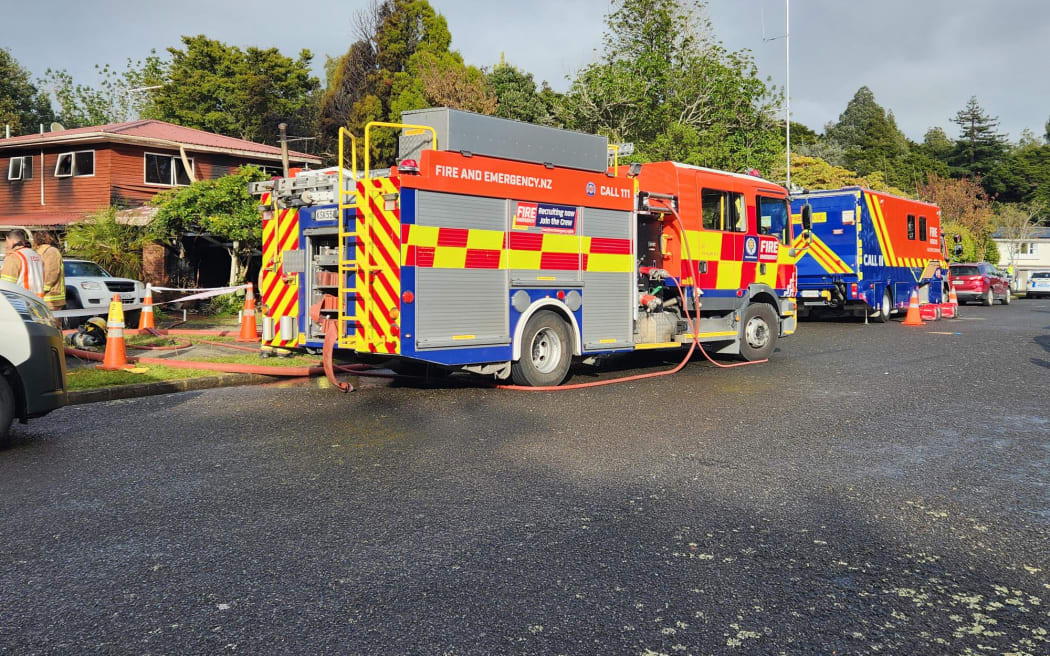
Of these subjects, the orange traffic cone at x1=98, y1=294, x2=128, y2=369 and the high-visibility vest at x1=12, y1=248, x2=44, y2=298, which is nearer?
the high-visibility vest at x1=12, y1=248, x2=44, y2=298

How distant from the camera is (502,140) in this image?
935 centimetres

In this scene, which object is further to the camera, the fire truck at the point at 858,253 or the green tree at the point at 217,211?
the fire truck at the point at 858,253

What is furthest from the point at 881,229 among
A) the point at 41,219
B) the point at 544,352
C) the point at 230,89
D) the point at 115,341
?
the point at 230,89

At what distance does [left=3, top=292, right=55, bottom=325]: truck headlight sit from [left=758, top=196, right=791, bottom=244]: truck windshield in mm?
9349

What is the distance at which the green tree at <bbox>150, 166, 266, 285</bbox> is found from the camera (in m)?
19.7

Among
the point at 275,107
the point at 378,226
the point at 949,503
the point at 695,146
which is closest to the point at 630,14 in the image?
the point at 695,146

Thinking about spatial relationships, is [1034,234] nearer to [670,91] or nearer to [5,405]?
[670,91]

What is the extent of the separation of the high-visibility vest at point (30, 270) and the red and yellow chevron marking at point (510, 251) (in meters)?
4.69

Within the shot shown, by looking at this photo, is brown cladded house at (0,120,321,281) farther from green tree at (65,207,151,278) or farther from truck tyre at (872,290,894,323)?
truck tyre at (872,290,894,323)

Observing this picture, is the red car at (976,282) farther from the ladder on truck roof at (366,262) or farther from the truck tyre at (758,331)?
the ladder on truck roof at (366,262)

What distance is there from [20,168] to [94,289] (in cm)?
1484

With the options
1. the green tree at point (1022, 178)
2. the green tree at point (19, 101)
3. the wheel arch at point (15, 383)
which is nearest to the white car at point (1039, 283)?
the wheel arch at point (15, 383)

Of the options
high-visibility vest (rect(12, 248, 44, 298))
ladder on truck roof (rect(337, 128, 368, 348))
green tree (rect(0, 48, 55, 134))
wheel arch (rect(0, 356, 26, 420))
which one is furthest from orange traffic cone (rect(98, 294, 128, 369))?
green tree (rect(0, 48, 55, 134))

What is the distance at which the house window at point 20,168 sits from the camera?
29297 mm
